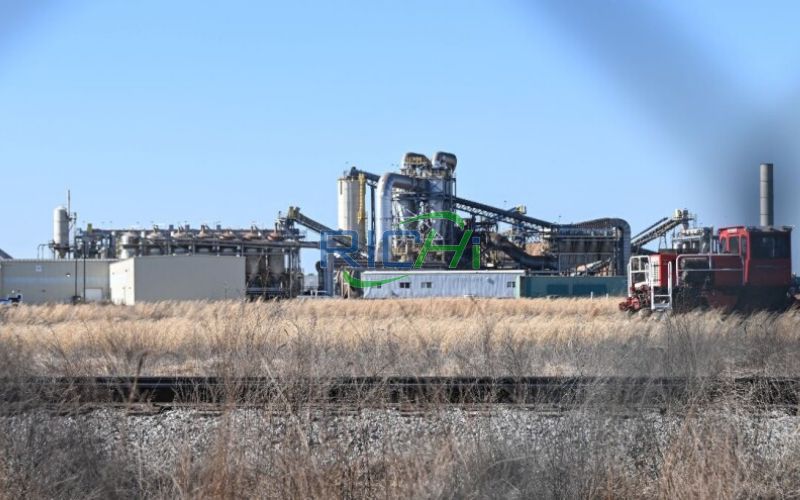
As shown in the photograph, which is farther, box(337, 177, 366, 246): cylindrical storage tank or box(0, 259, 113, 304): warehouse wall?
box(337, 177, 366, 246): cylindrical storage tank

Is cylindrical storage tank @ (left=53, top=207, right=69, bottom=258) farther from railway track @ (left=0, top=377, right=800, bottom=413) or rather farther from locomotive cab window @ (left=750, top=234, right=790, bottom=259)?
railway track @ (left=0, top=377, right=800, bottom=413)

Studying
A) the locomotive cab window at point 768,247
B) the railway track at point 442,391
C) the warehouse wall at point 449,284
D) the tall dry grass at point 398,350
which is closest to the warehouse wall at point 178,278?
the warehouse wall at point 449,284

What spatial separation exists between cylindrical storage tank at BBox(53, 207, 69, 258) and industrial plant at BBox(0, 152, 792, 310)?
0.29 feet

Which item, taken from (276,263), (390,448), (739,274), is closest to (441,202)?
(276,263)

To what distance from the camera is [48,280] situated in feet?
203

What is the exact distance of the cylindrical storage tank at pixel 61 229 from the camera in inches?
3004

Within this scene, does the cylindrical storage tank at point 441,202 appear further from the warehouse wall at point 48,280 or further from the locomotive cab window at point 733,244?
the locomotive cab window at point 733,244

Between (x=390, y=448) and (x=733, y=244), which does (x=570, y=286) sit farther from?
(x=390, y=448)

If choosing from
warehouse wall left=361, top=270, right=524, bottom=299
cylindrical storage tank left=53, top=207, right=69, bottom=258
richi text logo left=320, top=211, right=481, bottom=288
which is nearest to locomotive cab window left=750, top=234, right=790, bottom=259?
warehouse wall left=361, top=270, right=524, bottom=299

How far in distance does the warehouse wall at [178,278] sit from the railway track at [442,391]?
43.4 m

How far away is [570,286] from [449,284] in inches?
326

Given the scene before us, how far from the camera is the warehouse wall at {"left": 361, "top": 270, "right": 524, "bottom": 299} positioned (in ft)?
191

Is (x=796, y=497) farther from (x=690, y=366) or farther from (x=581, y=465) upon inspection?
(x=690, y=366)

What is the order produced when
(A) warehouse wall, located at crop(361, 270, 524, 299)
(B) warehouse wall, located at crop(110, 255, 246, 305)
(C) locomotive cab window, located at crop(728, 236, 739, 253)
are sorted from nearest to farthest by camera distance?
(C) locomotive cab window, located at crop(728, 236, 739, 253)
(B) warehouse wall, located at crop(110, 255, 246, 305)
(A) warehouse wall, located at crop(361, 270, 524, 299)
